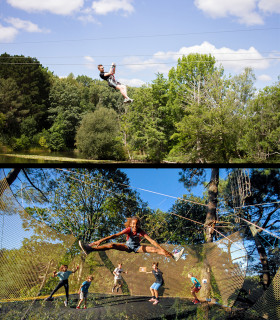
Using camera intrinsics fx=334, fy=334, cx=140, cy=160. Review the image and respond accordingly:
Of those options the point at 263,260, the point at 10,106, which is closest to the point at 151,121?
the point at 10,106

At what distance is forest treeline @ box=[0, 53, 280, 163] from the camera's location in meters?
7.65

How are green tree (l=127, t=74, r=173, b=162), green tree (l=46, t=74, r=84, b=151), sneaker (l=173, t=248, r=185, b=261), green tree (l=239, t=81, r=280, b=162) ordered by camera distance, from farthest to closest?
green tree (l=239, t=81, r=280, b=162)
green tree (l=127, t=74, r=173, b=162)
green tree (l=46, t=74, r=84, b=151)
sneaker (l=173, t=248, r=185, b=261)

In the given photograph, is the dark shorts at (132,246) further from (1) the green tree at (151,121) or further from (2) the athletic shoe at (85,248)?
(1) the green tree at (151,121)

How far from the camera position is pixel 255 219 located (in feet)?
10.1

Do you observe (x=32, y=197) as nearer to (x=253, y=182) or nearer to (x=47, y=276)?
(x=47, y=276)

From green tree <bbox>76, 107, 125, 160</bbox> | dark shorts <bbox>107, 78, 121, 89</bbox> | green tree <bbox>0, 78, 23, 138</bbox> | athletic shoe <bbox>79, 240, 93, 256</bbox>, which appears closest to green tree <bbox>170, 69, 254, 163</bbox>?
green tree <bbox>76, 107, 125, 160</bbox>

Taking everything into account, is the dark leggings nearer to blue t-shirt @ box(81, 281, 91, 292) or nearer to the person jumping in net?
blue t-shirt @ box(81, 281, 91, 292)

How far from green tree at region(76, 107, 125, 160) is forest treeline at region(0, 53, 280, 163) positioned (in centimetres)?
2

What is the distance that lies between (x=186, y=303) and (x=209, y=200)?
0.92 meters

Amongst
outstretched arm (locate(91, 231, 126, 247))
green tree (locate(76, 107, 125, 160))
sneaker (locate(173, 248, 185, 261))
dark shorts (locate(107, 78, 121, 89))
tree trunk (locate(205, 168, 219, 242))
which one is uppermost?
dark shorts (locate(107, 78, 121, 89))

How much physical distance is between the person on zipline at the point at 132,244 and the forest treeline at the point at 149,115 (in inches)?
178

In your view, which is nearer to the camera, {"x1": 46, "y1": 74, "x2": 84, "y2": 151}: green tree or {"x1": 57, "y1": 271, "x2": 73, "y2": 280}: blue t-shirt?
{"x1": 57, "y1": 271, "x2": 73, "y2": 280}: blue t-shirt

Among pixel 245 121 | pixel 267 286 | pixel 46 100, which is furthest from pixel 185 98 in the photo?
pixel 267 286

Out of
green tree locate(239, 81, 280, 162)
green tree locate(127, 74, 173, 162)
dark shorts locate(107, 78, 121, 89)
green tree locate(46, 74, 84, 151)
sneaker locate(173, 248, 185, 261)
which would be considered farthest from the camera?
green tree locate(239, 81, 280, 162)
